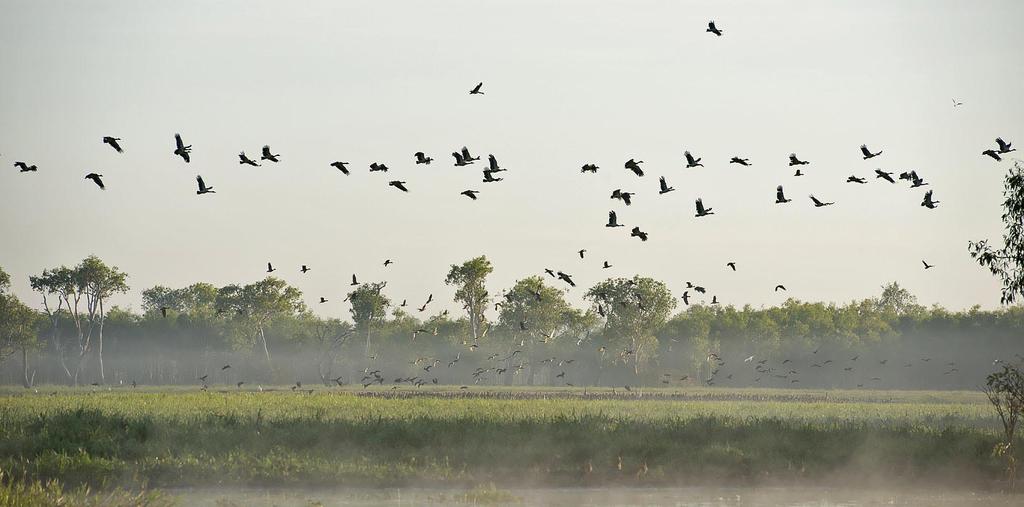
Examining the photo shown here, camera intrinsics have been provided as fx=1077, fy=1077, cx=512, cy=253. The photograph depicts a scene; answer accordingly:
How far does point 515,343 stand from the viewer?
122 m

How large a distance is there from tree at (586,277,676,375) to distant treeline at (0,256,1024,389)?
0.52ft

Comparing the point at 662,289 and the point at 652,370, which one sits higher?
the point at 662,289

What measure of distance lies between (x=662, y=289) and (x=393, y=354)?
48.7 metres

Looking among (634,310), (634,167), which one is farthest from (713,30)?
(634,310)

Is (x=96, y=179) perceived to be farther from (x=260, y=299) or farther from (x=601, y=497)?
(x=260, y=299)

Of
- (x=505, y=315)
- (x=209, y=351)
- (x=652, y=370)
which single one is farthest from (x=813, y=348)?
(x=209, y=351)

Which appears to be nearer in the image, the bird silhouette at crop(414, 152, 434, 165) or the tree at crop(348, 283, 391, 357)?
the bird silhouette at crop(414, 152, 434, 165)

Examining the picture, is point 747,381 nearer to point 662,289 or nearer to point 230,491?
point 662,289

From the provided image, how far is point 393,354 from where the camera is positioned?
14400cm

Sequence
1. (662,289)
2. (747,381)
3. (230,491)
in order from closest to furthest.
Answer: (230,491), (662,289), (747,381)

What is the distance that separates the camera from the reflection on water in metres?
27.2

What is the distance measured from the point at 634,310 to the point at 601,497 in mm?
79696

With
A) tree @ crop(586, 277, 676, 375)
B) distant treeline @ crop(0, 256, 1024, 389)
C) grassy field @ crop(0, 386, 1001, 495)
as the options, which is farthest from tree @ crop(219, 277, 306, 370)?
grassy field @ crop(0, 386, 1001, 495)

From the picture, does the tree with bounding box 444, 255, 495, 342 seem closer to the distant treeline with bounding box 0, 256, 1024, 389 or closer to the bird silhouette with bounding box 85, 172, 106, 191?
the distant treeline with bounding box 0, 256, 1024, 389
